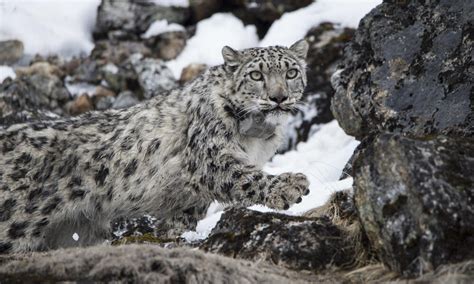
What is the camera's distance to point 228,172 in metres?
9.14

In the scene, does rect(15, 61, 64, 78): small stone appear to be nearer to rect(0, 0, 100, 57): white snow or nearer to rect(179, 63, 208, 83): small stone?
rect(0, 0, 100, 57): white snow

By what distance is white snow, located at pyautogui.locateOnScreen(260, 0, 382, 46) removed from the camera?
806 inches

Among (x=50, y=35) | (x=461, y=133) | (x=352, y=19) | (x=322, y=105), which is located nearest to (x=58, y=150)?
(x=461, y=133)

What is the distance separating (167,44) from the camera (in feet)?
74.9

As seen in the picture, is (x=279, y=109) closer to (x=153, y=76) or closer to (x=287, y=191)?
(x=287, y=191)

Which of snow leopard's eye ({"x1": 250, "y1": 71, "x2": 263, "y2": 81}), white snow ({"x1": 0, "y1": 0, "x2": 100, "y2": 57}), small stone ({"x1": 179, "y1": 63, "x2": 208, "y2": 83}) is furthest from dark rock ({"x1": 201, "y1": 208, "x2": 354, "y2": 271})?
white snow ({"x1": 0, "y1": 0, "x2": 100, "y2": 57})

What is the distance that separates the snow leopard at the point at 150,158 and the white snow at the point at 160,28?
13217 millimetres

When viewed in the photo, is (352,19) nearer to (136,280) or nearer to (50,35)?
(50,35)

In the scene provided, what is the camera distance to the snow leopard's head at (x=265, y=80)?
940cm

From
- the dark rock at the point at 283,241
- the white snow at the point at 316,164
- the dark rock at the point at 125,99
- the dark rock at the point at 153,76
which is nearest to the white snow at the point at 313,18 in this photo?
the dark rock at the point at 153,76

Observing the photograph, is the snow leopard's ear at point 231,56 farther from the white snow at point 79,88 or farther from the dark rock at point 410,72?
the white snow at point 79,88

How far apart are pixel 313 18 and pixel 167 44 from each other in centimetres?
459

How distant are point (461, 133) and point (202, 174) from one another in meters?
3.12

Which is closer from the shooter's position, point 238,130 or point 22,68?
point 238,130
